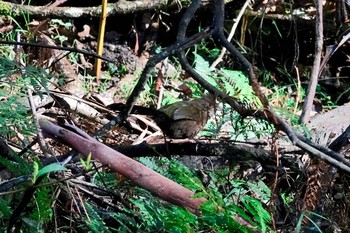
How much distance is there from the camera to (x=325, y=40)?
478 cm

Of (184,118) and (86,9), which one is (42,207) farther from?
(86,9)

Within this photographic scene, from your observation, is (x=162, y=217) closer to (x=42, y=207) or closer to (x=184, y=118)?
(x=42, y=207)

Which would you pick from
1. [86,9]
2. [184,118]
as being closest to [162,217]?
[184,118]

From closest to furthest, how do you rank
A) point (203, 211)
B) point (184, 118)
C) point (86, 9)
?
point (203, 211) < point (184, 118) < point (86, 9)

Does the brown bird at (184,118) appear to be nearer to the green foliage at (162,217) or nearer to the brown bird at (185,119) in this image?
the brown bird at (185,119)

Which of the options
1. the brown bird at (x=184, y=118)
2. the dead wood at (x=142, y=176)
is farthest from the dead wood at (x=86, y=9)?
the dead wood at (x=142, y=176)

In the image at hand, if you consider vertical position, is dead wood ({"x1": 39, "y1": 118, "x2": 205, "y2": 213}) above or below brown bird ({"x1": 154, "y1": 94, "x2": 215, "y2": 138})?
above

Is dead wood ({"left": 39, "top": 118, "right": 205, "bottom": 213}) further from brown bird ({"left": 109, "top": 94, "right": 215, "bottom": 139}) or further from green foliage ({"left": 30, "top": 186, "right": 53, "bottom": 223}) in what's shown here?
brown bird ({"left": 109, "top": 94, "right": 215, "bottom": 139})

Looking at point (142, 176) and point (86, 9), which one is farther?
point (86, 9)

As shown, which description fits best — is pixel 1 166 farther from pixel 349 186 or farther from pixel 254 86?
pixel 349 186

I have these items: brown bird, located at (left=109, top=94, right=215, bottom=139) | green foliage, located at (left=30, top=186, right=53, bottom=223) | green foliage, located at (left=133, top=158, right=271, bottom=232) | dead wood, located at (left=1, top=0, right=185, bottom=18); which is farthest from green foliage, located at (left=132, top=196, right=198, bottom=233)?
dead wood, located at (left=1, top=0, right=185, bottom=18)

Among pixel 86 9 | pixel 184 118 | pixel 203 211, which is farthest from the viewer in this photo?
pixel 86 9

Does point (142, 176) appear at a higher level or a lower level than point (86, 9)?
higher

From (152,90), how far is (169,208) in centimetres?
248
